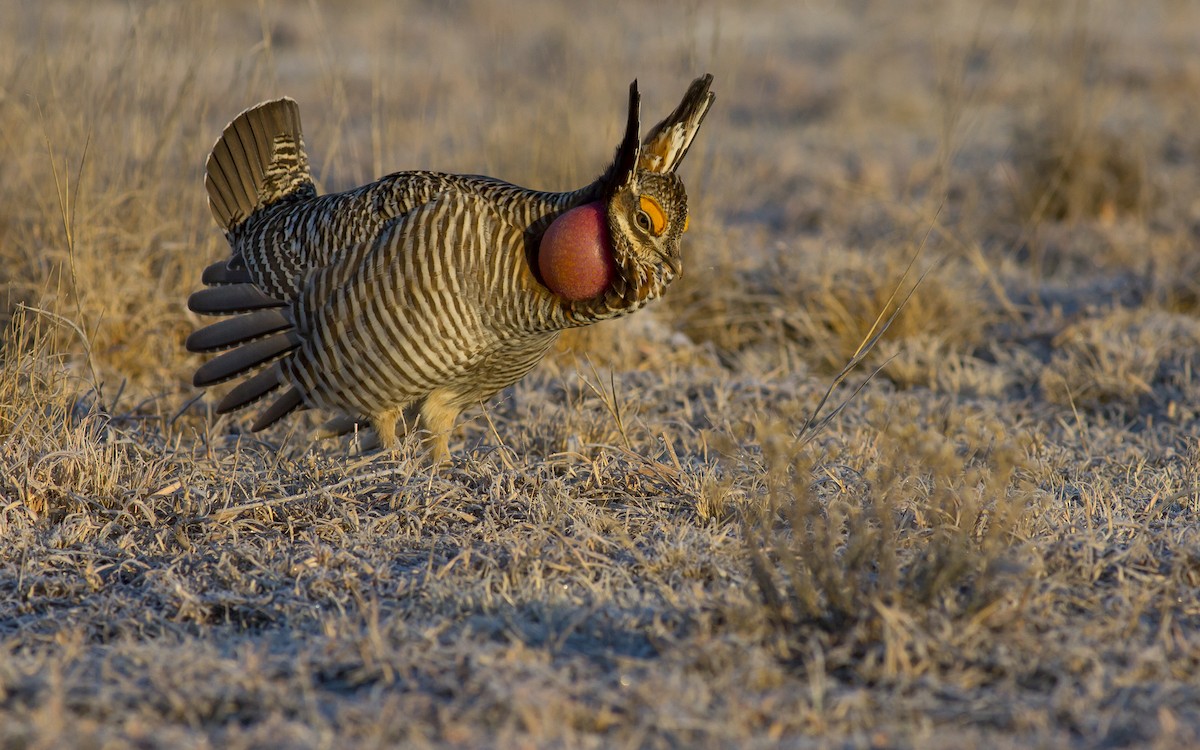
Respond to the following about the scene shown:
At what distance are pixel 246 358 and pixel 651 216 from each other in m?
1.33

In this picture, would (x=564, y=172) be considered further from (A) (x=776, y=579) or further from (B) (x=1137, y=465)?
(A) (x=776, y=579)

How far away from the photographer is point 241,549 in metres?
3.24

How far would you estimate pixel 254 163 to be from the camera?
4.51m

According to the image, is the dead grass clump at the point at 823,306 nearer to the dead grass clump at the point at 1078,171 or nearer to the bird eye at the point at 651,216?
the bird eye at the point at 651,216

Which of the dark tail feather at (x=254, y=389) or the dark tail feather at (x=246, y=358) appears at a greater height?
the dark tail feather at (x=246, y=358)

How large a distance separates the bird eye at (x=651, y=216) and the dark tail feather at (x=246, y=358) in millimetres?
1112

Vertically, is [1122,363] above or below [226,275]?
below

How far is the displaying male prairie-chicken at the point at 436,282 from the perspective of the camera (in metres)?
3.64

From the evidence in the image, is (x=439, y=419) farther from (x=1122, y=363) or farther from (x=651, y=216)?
(x=1122, y=363)

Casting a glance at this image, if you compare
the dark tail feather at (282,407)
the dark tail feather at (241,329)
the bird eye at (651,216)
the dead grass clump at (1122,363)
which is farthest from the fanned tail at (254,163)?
the dead grass clump at (1122,363)

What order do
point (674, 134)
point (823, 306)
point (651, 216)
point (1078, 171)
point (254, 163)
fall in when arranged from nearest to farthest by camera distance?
point (651, 216)
point (674, 134)
point (254, 163)
point (823, 306)
point (1078, 171)

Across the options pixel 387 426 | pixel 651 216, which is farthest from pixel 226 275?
pixel 651 216

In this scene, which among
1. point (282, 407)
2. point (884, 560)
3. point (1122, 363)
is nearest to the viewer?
point (884, 560)

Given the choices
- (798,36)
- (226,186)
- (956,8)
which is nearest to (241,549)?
(226,186)
